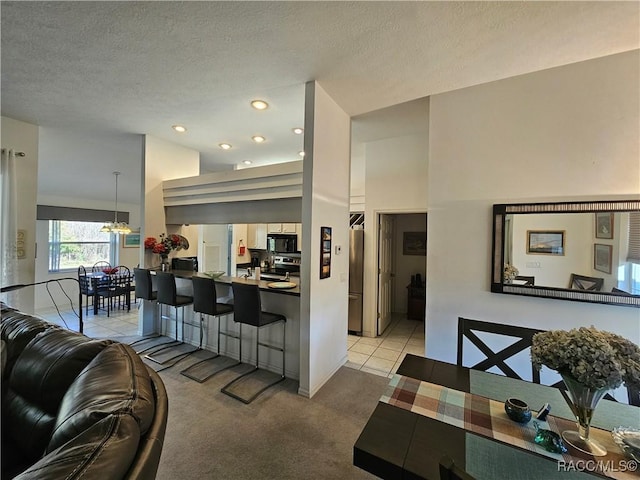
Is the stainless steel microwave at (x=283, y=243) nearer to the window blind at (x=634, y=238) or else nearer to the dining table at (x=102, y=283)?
the dining table at (x=102, y=283)

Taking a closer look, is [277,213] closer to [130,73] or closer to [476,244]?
[130,73]

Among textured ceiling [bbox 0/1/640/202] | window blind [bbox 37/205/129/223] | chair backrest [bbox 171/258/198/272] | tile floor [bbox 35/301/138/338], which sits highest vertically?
textured ceiling [bbox 0/1/640/202]

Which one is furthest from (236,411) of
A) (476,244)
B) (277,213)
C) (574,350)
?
(476,244)

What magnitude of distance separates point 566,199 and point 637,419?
5.95 feet

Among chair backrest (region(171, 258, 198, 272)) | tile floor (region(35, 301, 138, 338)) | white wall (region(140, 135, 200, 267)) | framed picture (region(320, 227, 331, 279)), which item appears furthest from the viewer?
tile floor (region(35, 301, 138, 338))

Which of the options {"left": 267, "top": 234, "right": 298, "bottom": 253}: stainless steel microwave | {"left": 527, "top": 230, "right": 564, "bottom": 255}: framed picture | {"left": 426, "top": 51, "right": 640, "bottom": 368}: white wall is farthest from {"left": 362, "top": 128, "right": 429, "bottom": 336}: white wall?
{"left": 267, "top": 234, "right": 298, "bottom": 253}: stainless steel microwave

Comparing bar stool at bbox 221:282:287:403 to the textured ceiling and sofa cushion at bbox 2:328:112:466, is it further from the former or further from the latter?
the textured ceiling

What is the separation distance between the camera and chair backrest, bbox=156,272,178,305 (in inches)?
131

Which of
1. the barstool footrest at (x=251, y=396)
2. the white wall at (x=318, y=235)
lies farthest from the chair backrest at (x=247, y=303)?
the barstool footrest at (x=251, y=396)

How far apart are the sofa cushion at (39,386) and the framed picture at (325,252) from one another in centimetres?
184

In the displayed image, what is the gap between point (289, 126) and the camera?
379 cm

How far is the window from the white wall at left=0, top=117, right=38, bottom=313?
11.8ft

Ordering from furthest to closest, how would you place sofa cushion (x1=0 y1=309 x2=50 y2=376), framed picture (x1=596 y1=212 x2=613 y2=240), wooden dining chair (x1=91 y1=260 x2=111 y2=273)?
wooden dining chair (x1=91 y1=260 x2=111 y2=273)
framed picture (x1=596 y1=212 x2=613 y2=240)
sofa cushion (x1=0 y1=309 x2=50 y2=376)

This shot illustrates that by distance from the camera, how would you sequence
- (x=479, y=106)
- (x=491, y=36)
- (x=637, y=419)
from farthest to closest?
(x=479, y=106) < (x=491, y=36) < (x=637, y=419)
